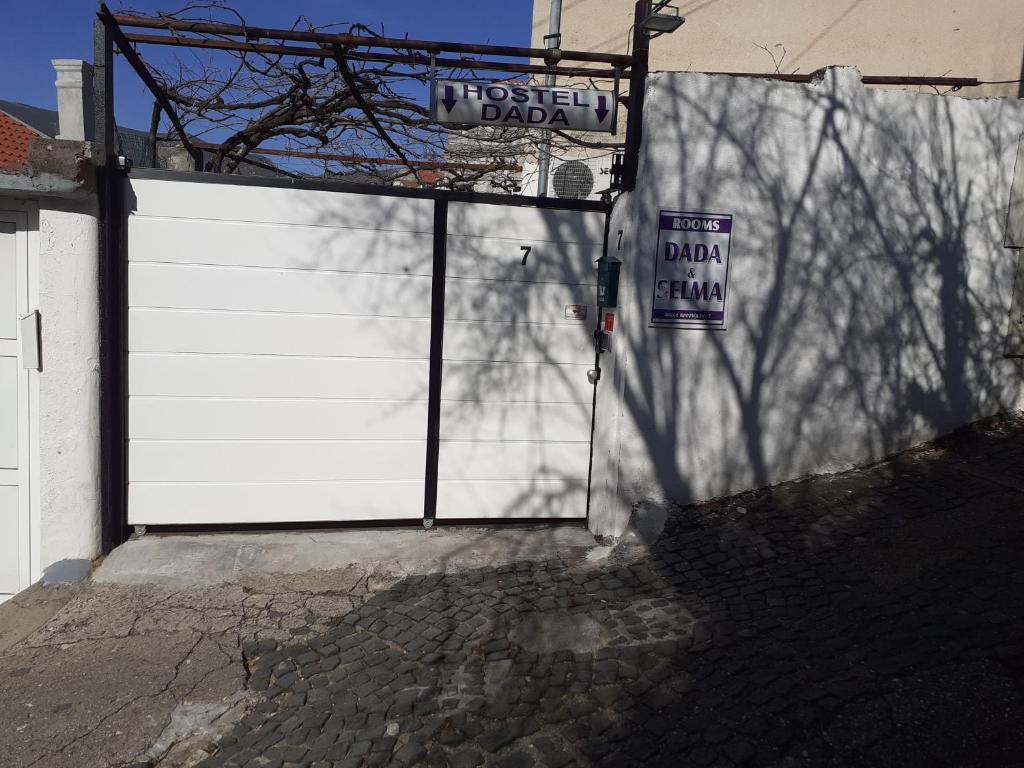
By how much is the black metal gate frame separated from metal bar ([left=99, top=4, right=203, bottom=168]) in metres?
0.83

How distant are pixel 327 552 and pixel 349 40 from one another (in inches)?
126

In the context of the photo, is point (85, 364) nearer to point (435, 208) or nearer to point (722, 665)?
point (435, 208)

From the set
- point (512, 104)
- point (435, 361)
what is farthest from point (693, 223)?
point (435, 361)

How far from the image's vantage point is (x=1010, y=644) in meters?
3.30

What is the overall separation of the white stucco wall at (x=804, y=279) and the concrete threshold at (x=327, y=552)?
0.58 meters

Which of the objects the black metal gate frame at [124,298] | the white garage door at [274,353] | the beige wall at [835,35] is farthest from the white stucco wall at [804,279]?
the beige wall at [835,35]

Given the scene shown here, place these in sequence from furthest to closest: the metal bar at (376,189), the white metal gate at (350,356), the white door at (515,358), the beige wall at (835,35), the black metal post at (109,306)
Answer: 1. the beige wall at (835,35)
2. the white door at (515,358)
3. the white metal gate at (350,356)
4. the metal bar at (376,189)
5. the black metal post at (109,306)

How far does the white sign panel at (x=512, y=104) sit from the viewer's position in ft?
16.5

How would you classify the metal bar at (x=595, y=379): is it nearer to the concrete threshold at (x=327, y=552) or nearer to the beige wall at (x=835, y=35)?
the concrete threshold at (x=327, y=552)

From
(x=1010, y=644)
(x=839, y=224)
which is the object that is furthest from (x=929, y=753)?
(x=839, y=224)

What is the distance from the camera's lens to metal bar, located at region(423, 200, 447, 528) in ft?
17.2

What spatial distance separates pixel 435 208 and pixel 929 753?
3946 millimetres

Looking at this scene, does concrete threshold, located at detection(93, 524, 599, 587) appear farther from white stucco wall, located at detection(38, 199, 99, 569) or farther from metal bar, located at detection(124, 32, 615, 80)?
metal bar, located at detection(124, 32, 615, 80)

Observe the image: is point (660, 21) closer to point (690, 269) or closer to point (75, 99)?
point (690, 269)
